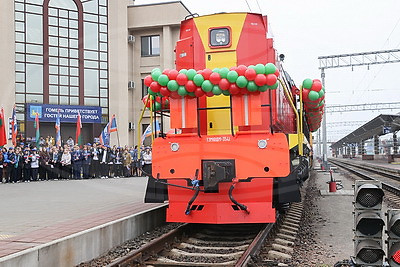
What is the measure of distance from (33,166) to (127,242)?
11.6 meters

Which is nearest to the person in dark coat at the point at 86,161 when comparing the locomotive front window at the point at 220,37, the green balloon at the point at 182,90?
the locomotive front window at the point at 220,37

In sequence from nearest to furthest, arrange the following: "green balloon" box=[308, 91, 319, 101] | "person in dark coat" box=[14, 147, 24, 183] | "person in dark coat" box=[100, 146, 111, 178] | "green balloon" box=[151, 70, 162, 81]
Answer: "green balloon" box=[151, 70, 162, 81] < "green balloon" box=[308, 91, 319, 101] < "person in dark coat" box=[14, 147, 24, 183] < "person in dark coat" box=[100, 146, 111, 178]

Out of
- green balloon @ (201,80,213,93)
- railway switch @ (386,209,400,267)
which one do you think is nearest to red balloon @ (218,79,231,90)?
green balloon @ (201,80,213,93)

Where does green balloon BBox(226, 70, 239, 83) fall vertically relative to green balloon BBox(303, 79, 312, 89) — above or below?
below

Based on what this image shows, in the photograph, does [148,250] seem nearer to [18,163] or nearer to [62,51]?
[18,163]

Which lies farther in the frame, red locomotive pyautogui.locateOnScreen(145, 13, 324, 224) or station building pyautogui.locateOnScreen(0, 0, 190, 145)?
station building pyautogui.locateOnScreen(0, 0, 190, 145)

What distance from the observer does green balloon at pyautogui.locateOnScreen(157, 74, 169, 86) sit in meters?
6.94

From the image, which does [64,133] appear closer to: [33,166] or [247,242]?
[33,166]

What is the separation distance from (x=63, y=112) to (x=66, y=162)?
359 inches

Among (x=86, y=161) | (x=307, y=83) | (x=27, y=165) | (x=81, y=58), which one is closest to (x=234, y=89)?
(x=307, y=83)

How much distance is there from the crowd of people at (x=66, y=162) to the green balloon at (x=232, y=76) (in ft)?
29.5

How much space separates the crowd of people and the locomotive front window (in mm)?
8083

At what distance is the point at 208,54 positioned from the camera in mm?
7848

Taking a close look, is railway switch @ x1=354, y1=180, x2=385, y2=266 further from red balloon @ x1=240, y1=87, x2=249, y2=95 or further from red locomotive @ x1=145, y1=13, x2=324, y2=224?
red balloon @ x1=240, y1=87, x2=249, y2=95
